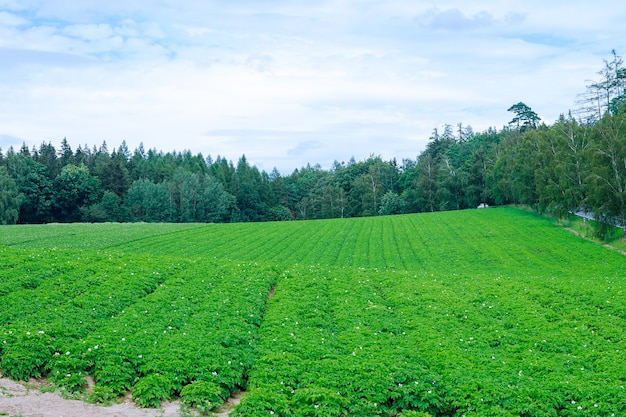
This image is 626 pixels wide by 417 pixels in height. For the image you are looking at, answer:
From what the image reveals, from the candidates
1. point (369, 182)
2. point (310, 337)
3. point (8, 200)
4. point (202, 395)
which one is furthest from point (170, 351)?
A: point (369, 182)

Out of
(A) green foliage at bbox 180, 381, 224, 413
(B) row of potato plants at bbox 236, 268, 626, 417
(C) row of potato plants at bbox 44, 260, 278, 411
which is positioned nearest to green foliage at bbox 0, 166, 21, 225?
(C) row of potato plants at bbox 44, 260, 278, 411

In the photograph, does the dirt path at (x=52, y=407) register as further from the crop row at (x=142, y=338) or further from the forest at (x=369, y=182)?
the forest at (x=369, y=182)

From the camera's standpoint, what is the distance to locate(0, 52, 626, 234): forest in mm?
60125

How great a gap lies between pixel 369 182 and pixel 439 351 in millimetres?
125343

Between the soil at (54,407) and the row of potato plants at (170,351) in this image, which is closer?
the soil at (54,407)

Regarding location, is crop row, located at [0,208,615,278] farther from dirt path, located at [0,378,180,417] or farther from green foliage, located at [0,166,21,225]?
green foliage, located at [0,166,21,225]

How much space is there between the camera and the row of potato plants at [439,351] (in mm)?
13703

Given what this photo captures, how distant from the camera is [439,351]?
17266 millimetres

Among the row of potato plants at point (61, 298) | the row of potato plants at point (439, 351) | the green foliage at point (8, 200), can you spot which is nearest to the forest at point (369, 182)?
the green foliage at point (8, 200)

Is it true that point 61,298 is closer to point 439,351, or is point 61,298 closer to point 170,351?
point 170,351

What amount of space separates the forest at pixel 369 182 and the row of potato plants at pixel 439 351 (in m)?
34.3

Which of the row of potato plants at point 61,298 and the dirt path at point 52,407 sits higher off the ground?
the row of potato plants at point 61,298

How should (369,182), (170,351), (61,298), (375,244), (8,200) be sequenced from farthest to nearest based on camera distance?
(369,182)
(8,200)
(375,244)
(61,298)
(170,351)

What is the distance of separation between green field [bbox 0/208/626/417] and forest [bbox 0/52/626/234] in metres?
35.1
